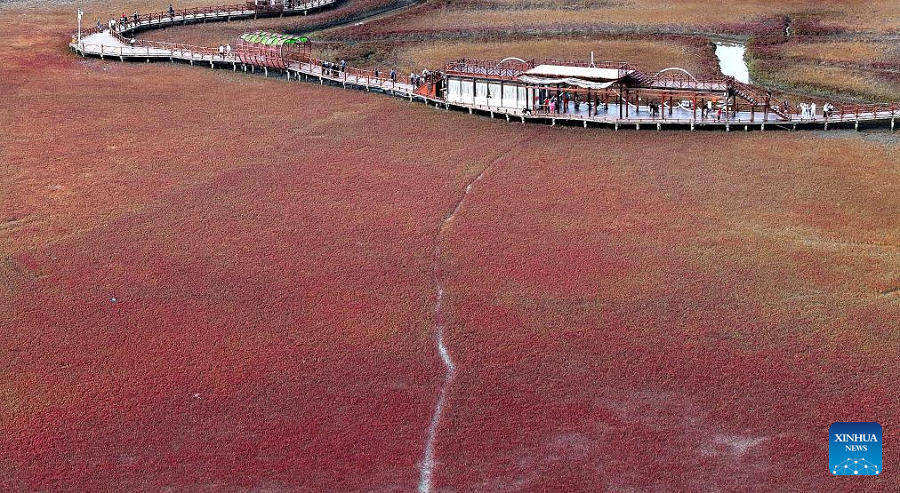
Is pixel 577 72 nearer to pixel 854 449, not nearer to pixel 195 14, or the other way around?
pixel 854 449

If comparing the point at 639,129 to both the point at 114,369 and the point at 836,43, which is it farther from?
the point at 114,369

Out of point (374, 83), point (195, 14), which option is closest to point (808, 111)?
point (374, 83)

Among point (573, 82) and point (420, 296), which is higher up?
point (573, 82)

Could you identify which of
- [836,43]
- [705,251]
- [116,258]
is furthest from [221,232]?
[836,43]

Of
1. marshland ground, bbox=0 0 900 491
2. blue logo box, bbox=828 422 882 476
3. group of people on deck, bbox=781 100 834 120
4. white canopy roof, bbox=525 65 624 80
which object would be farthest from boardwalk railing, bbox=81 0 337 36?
blue logo box, bbox=828 422 882 476

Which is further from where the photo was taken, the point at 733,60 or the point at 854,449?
the point at 733,60

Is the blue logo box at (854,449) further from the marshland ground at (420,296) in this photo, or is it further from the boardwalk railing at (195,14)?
the boardwalk railing at (195,14)
